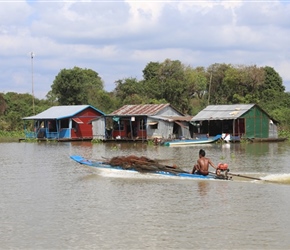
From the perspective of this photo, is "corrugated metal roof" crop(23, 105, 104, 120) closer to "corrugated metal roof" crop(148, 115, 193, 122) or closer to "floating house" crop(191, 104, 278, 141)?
"corrugated metal roof" crop(148, 115, 193, 122)

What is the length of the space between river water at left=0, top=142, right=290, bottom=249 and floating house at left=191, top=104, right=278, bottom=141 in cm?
1917

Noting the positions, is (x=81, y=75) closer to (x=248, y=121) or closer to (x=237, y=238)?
(x=248, y=121)

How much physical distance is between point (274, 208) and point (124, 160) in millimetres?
5833

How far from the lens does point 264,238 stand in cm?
1044

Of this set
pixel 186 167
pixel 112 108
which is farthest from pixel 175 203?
pixel 112 108

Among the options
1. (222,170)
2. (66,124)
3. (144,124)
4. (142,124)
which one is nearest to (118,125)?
(142,124)

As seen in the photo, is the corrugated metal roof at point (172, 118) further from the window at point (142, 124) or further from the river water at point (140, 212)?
the river water at point (140, 212)

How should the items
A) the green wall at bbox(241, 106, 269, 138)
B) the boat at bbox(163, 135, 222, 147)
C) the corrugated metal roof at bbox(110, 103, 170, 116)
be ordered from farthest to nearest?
the corrugated metal roof at bbox(110, 103, 170, 116) < the green wall at bbox(241, 106, 269, 138) < the boat at bbox(163, 135, 222, 147)

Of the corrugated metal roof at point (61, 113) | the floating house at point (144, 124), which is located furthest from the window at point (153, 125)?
the corrugated metal roof at point (61, 113)

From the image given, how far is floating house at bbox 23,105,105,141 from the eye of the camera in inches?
1748

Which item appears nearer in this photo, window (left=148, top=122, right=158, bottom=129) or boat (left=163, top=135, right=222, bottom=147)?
boat (left=163, top=135, right=222, bottom=147)

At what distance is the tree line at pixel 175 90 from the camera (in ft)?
176

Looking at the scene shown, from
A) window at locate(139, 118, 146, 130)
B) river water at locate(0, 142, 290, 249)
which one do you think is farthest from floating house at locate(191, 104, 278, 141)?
river water at locate(0, 142, 290, 249)

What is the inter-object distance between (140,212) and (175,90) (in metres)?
40.5
